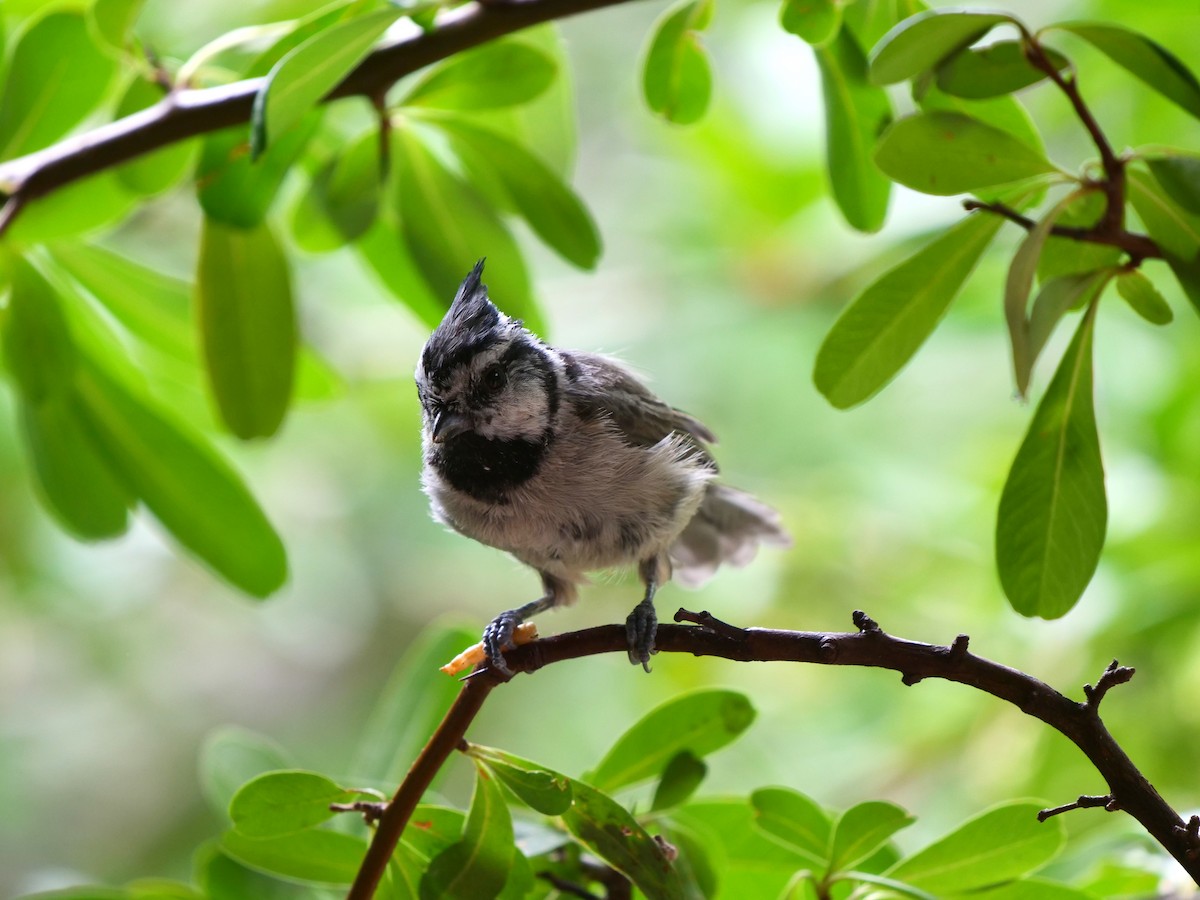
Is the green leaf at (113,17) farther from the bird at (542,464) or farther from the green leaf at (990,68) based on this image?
the green leaf at (990,68)

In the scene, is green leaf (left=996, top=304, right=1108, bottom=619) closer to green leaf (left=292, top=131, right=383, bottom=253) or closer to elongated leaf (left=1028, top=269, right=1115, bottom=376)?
elongated leaf (left=1028, top=269, right=1115, bottom=376)

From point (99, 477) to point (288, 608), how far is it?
166cm

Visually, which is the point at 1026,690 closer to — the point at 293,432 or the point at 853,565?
the point at 853,565

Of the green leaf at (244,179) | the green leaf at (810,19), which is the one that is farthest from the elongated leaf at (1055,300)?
the green leaf at (244,179)

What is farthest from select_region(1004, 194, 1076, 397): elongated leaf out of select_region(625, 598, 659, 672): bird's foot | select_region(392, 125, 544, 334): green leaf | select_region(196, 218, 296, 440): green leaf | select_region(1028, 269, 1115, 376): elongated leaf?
select_region(196, 218, 296, 440): green leaf

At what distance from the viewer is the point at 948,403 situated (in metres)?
3.21

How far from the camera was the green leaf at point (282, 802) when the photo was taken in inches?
49.8

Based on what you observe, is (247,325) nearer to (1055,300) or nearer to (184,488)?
(184,488)

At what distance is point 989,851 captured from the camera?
1.31 m

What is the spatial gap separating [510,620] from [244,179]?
0.76 meters

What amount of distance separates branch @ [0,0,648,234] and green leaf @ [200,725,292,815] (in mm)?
809

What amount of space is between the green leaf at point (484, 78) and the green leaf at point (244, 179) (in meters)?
0.18

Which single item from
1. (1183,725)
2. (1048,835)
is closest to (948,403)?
(1183,725)

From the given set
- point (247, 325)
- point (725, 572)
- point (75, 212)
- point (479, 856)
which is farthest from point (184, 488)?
point (725, 572)
